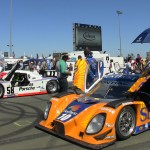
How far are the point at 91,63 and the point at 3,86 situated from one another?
13.2 feet

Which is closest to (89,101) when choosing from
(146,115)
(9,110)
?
(146,115)

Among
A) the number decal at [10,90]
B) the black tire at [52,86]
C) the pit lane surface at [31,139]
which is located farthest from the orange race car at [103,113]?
the black tire at [52,86]

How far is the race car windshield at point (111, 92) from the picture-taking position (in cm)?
615

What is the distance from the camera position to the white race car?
39.7 feet

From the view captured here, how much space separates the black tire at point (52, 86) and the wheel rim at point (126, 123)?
8062 mm

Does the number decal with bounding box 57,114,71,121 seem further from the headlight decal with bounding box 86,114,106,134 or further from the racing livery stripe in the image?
the headlight decal with bounding box 86,114,106,134

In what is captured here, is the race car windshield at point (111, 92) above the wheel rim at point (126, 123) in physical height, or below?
above

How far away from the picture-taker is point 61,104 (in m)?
6.36

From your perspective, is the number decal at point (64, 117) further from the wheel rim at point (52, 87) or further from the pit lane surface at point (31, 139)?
the wheel rim at point (52, 87)

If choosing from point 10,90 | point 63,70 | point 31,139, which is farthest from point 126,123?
point 10,90

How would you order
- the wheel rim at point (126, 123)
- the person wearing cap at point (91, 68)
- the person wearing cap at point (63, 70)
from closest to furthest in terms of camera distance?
the wheel rim at point (126, 123)
the person wearing cap at point (91, 68)
the person wearing cap at point (63, 70)

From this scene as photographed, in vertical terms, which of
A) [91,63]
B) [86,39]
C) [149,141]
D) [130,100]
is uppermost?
[86,39]

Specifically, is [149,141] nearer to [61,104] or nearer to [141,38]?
[61,104]

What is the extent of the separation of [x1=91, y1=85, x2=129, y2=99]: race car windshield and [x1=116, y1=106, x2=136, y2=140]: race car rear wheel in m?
0.59
